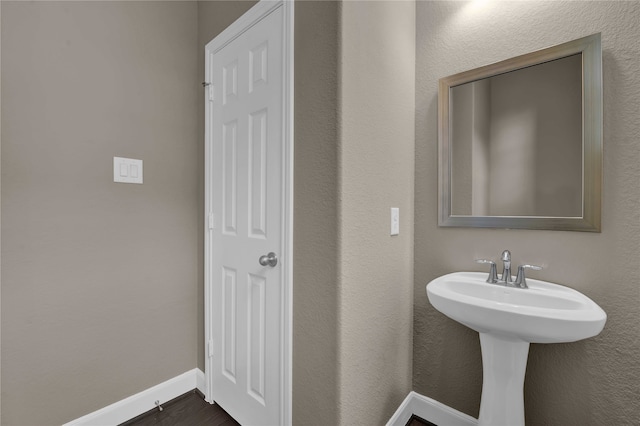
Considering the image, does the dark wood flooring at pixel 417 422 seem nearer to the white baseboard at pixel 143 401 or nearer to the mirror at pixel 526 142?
the mirror at pixel 526 142

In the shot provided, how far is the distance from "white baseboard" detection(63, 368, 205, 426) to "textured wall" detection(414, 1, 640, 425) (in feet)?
4.31

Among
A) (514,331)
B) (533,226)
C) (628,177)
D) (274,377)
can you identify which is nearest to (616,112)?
(628,177)

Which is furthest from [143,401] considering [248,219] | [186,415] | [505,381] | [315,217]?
[505,381]

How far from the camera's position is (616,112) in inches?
41.8

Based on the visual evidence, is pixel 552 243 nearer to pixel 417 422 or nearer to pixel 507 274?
pixel 507 274

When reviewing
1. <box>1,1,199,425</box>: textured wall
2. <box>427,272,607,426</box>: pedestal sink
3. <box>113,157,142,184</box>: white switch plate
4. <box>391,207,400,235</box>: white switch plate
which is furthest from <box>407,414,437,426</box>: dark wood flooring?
<box>113,157,142,184</box>: white switch plate

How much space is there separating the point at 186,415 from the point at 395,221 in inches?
59.3

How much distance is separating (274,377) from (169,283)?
85 centimetres

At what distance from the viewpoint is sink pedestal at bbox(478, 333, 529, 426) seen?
108 cm

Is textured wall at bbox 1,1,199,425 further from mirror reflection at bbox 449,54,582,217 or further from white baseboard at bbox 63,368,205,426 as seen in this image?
mirror reflection at bbox 449,54,582,217

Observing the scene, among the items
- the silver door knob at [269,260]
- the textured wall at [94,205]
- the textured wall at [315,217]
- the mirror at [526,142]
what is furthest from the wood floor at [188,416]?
the mirror at [526,142]

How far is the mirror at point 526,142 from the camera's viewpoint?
1103 mm

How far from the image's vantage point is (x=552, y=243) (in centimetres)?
118

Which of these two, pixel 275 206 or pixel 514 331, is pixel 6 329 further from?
pixel 514 331
